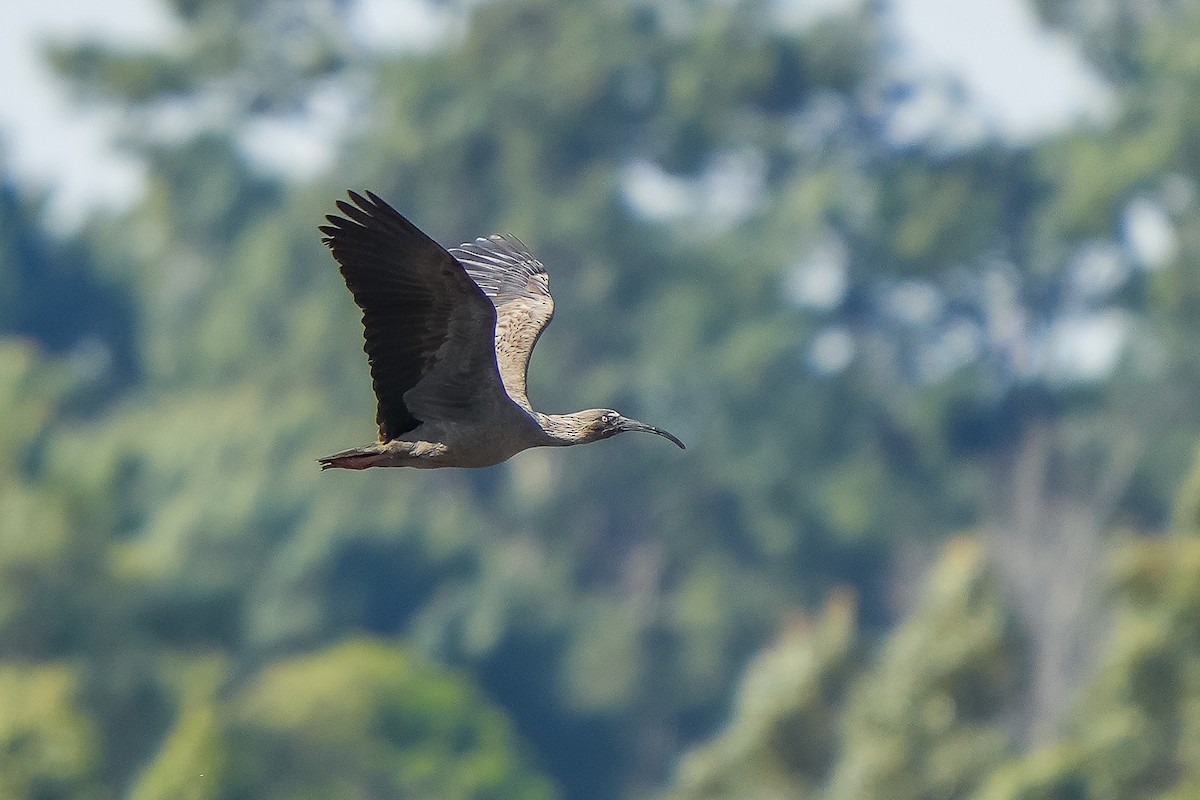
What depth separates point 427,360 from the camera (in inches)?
472

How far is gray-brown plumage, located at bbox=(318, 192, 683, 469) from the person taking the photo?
11.5 meters

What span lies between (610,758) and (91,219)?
87.7ft

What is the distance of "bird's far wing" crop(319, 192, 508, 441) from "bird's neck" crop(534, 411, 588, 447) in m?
Answer: 0.59

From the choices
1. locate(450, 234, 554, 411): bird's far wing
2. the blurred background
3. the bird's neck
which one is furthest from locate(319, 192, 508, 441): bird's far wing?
the blurred background

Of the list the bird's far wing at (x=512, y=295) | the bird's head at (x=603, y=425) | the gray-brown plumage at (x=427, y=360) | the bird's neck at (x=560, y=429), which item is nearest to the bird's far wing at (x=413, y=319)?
the gray-brown plumage at (x=427, y=360)

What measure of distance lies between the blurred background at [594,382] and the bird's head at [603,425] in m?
28.5

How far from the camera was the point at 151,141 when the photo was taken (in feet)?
221

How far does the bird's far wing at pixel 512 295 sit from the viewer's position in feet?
44.8

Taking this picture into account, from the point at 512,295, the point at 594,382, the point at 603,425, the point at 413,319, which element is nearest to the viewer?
the point at 413,319

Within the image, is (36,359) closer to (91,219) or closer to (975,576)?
(91,219)

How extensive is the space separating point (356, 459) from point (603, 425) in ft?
5.58

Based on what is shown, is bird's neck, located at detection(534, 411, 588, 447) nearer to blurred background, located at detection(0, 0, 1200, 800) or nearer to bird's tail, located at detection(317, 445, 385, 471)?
bird's tail, located at detection(317, 445, 385, 471)

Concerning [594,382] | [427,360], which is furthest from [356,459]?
[594,382]

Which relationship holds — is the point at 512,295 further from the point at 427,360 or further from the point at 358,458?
the point at 358,458
